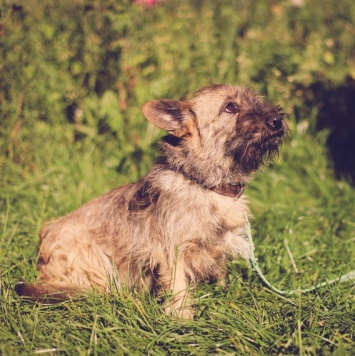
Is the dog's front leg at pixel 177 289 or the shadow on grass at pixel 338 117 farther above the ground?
the shadow on grass at pixel 338 117

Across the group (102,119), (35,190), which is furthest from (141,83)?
(35,190)

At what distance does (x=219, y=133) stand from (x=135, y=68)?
91.9 inches

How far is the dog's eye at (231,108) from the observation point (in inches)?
125

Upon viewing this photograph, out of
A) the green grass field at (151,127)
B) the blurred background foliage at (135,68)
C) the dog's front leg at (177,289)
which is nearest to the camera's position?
the dog's front leg at (177,289)

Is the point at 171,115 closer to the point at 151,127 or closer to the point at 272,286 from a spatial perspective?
the point at 272,286

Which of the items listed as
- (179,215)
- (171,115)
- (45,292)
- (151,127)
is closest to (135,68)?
(151,127)

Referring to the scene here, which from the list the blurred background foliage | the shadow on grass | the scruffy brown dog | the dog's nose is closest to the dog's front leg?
the scruffy brown dog

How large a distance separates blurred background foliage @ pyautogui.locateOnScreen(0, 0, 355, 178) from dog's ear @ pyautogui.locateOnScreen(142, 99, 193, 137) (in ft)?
5.25

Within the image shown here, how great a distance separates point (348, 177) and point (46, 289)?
3648mm

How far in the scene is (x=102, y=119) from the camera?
5.14 meters

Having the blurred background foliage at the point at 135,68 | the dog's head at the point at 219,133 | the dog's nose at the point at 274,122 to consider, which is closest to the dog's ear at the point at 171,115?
the dog's head at the point at 219,133

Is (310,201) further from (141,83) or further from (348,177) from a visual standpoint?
(141,83)

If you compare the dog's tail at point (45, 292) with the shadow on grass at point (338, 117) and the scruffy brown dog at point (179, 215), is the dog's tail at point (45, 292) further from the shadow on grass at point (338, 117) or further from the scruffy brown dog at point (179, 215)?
the shadow on grass at point (338, 117)

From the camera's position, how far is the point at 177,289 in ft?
9.50
